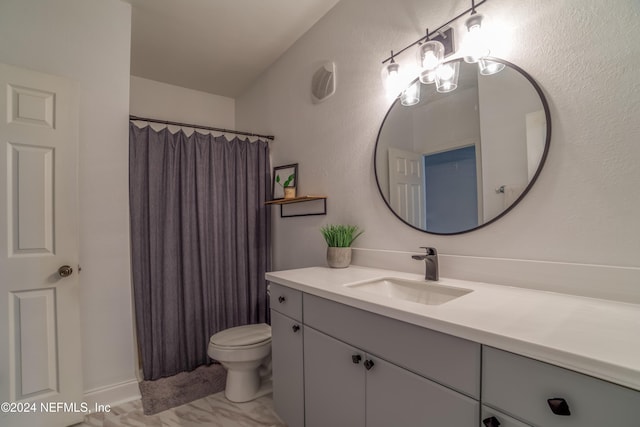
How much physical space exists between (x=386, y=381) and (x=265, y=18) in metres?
2.32

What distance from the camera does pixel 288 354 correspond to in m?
1.43

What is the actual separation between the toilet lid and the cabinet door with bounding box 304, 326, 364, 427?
631mm

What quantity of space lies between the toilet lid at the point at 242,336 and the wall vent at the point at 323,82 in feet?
5.52

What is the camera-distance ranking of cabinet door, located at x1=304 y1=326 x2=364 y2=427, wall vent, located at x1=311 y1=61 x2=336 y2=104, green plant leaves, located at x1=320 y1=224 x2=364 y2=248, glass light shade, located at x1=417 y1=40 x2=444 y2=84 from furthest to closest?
wall vent, located at x1=311 y1=61 x2=336 y2=104
green plant leaves, located at x1=320 y1=224 x2=364 y2=248
glass light shade, located at x1=417 y1=40 x2=444 y2=84
cabinet door, located at x1=304 y1=326 x2=364 y2=427

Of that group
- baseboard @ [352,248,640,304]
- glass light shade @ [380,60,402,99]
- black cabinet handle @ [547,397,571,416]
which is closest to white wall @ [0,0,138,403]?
glass light shade @ [380,60,402,99]

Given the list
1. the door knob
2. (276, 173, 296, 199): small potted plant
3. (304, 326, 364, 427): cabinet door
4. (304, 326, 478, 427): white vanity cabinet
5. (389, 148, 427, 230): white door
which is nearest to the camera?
(304, 326, 478, 427): white vanity cabinet

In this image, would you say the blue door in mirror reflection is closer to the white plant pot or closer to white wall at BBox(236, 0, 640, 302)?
white wall at BBox(236, 0, 640, 302)

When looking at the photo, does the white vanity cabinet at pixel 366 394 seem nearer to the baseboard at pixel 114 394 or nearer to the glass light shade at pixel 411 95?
the glass light shade at pixel 411 95

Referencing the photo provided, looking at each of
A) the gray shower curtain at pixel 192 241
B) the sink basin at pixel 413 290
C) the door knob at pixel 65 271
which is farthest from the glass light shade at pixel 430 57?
the door knob at pixel 65 271

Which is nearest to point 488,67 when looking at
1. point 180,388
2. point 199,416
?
point 199,416

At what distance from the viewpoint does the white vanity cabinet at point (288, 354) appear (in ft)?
4.43

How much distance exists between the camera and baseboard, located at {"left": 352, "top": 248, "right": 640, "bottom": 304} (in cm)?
86

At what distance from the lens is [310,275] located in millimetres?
1491

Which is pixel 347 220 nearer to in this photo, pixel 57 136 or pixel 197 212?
pixel 197 212
